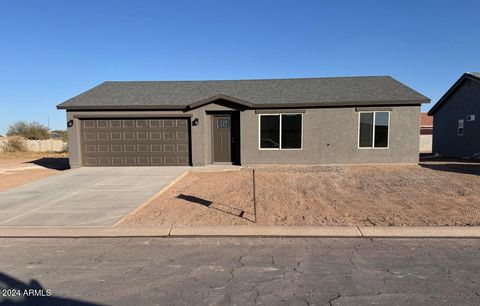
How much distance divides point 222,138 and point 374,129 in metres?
7.41

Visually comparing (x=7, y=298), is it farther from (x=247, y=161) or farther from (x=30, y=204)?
(x=247, y=161)

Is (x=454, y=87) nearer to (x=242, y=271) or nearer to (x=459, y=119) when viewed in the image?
(x=459, y=119)

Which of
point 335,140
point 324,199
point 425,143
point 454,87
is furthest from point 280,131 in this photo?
point 425,143

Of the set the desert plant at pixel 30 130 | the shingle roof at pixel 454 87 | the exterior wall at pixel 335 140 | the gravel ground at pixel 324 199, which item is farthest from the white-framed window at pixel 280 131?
the desert plant at pixel 30 130

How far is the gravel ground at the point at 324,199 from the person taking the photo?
6.92 meters

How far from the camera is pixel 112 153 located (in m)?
15.7

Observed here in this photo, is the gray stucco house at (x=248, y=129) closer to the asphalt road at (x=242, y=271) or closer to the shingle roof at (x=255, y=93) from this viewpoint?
the shingle roof at (x=255, y=93)

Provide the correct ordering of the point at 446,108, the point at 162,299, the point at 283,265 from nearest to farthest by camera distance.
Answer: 1. the point at 162,299
2. the point at 283,265
3. the point at 446,108

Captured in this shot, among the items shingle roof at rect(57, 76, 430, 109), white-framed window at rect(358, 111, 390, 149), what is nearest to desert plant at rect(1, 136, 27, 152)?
shingle roof at rect(57, 76, 430, 109)

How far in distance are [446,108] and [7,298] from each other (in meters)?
27.2

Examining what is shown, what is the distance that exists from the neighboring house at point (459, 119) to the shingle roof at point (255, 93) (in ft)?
20.2

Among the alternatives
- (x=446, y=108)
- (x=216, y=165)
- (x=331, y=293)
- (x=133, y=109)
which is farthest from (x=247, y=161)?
(x=446, y=108)

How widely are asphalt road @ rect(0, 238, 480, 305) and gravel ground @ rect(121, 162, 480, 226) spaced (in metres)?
1.18

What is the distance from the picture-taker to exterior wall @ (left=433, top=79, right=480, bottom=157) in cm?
1938
